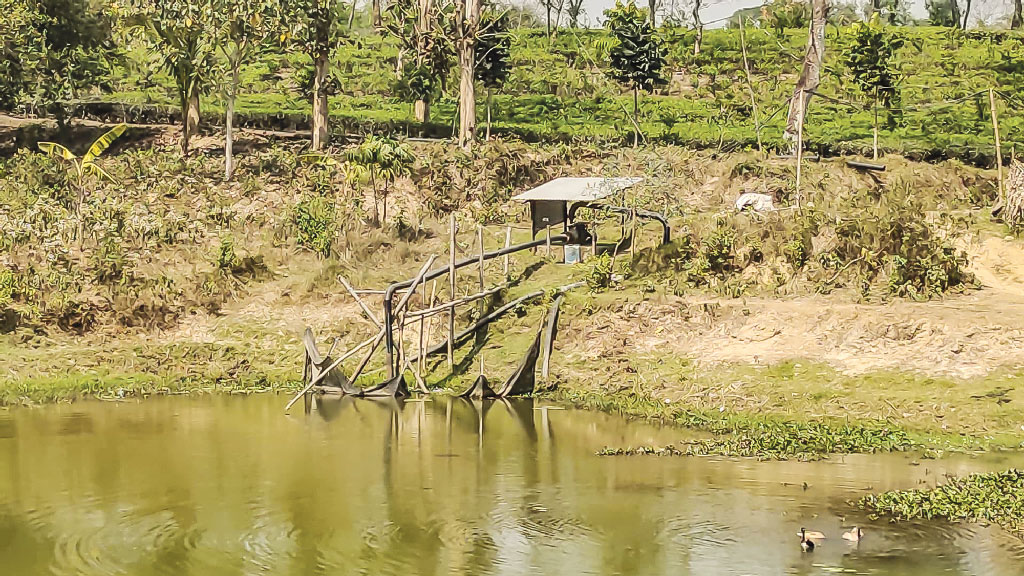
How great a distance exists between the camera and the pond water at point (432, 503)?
1119 centimetres

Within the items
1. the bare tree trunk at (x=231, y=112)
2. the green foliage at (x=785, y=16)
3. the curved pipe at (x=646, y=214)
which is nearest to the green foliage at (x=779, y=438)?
the curved pipe at (x=646, y=214)

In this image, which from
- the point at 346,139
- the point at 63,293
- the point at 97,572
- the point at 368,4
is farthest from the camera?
the point at 368,4

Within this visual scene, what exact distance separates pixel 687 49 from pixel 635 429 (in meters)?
35.5

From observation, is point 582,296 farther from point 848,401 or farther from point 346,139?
point 346,139

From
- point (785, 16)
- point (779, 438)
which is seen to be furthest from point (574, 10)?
point (779, 438)

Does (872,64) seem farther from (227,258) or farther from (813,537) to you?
(813,537)

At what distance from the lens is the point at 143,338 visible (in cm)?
2314

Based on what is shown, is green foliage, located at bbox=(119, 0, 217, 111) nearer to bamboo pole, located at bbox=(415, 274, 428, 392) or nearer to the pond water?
bamboo pole, located at bbox=(415, 274, 428, 392)

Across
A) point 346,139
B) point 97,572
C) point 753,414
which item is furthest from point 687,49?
point 97,572

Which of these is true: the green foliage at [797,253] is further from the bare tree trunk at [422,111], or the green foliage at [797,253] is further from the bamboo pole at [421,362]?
the bare tree trunk at [422,111]

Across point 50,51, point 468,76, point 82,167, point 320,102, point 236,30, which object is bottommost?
point 82,167

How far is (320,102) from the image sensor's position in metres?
34.6

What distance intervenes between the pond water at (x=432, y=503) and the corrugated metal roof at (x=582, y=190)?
24.6ft

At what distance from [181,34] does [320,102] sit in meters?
4.87
